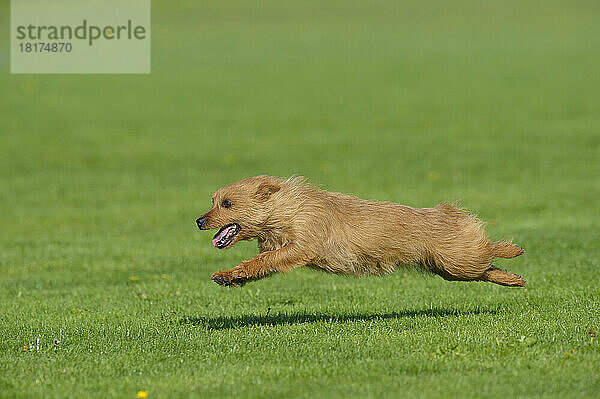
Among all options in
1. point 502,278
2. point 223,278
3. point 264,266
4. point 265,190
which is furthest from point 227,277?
point 502,278

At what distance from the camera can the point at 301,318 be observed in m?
10.3

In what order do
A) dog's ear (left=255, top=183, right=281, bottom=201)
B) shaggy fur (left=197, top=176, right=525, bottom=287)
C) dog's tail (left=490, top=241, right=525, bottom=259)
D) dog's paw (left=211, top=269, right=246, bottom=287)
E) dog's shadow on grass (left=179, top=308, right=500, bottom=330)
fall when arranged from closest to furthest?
dog's paw (left=211, top=269, right=246, bottom=287)
shaggy fur (left=197, top=176, right=525, bottom=287)
dog's ear (left=255, top=183, right=281, bottom=201)
dog's tail (left=490, top=241, right=525, bottom=259)
dog's shadow on grass (left=179, top=308, right=500, bottom=330)

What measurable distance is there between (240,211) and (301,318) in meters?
1.73

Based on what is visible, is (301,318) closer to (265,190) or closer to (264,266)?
(264,266)

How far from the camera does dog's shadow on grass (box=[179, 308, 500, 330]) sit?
10.0m

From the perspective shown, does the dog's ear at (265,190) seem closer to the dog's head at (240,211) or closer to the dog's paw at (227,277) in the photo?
the dog's head at (240,211)

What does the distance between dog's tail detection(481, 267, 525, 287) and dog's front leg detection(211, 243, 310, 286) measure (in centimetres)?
213

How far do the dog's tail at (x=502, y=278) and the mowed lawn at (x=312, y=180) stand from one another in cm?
35

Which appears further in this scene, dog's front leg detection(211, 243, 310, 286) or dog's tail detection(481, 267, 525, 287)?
dog's tail detection(481, 267, 525, 287)

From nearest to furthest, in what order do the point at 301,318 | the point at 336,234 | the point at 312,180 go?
the point at 336,234 < the point at 301,318 < the point at 312,180

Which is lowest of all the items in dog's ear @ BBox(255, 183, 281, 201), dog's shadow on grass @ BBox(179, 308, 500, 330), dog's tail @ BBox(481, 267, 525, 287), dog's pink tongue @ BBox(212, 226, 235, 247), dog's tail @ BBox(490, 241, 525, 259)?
dog's shadow on grass @ BBox(179, 308, 500, 330)

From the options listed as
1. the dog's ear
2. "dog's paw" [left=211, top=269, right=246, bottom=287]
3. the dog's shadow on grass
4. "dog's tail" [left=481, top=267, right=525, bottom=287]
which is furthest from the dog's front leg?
"dog's tail" [left=481, top=267, right=525, bottom=287]

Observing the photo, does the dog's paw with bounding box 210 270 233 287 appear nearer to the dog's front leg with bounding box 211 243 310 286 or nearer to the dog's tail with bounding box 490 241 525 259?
the dog's front leg with bounding box 211 243 310 286

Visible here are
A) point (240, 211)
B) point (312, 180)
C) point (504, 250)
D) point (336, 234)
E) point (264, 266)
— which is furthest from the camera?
point (312, 180)
